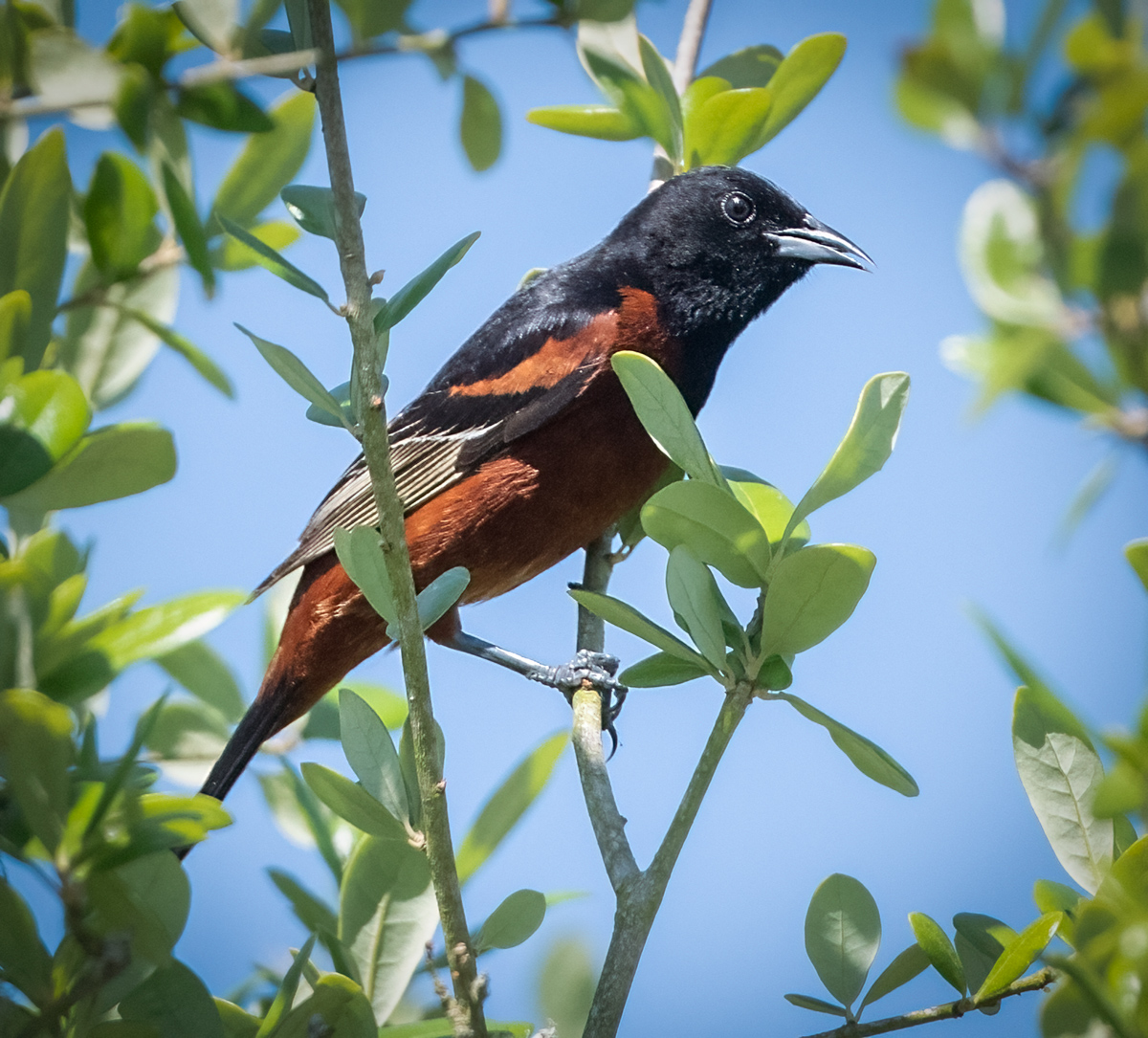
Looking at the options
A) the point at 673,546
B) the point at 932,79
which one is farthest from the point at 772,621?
the point at 932,79

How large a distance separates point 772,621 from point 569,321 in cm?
220

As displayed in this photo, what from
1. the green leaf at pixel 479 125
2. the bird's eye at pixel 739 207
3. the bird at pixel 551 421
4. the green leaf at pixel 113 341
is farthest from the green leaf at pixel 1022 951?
the bird's eye at pixel 739 207

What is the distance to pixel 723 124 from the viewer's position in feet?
7.69

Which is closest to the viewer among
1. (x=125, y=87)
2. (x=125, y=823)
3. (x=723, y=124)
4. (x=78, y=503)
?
(x=125, y=87)

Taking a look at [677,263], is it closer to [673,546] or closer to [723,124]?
[723,124]

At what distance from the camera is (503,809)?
6.04 ft

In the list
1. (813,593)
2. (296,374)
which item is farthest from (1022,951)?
(296,374)

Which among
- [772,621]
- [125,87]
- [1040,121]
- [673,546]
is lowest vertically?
[772,621]

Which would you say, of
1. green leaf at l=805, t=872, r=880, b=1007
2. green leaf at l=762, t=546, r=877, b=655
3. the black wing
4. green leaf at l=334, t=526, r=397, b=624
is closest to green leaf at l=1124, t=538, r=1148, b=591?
green leaf at l=762, t=546, r=877, b=655

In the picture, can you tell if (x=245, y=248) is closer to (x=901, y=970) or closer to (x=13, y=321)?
(x=13, y=321)

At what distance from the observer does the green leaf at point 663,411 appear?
1.37 meters

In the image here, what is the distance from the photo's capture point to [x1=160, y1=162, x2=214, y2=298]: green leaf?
0.93 meters

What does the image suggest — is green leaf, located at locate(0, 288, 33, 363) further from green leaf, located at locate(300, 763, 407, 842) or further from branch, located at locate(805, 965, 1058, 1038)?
branch, located at locate(805, 965, 1058, 1038)

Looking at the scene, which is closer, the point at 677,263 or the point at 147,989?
the point at 147,989
